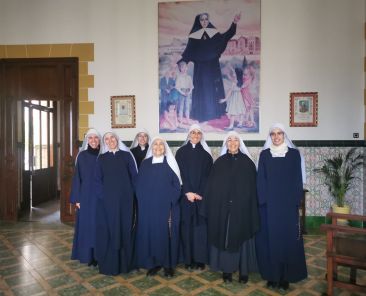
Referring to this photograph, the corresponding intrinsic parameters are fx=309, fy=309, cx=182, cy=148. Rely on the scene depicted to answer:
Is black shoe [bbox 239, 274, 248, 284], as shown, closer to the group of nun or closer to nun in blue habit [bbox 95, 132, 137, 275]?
the group of nun

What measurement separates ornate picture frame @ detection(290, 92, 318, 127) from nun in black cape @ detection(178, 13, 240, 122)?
3.57ft

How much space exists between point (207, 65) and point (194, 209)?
2.62 meters

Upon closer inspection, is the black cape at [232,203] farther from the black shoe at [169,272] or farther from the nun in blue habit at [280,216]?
the black shoe at [169,272]

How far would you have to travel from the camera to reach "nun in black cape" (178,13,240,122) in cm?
492

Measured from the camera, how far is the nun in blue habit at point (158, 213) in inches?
121

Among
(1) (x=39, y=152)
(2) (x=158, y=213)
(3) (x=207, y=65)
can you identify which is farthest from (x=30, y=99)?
(2) (x=158, y=213)

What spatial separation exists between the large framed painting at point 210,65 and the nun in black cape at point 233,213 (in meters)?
2.01

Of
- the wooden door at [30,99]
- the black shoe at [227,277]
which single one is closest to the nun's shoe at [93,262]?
the black shoe at [227,277]

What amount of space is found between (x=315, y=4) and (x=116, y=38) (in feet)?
10.4

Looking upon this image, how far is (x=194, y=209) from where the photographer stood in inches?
127

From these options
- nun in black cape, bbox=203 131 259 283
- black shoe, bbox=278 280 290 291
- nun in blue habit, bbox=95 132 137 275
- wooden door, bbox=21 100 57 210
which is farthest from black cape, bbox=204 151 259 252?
wooden door, bbox=21 100 57 210

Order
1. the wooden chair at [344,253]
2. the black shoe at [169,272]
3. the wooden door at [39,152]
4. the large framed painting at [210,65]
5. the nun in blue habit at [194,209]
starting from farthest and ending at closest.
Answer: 1. the wooden door at [39,152]
2. the large framed painting at [210,65]
3. the nun in blue habit at [194,209]
4. the black shoe at [169,272]
5. the wooden chair at [344,253]

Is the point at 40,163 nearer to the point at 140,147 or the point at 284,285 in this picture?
the point at 140,147

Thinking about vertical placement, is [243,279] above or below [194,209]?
below
